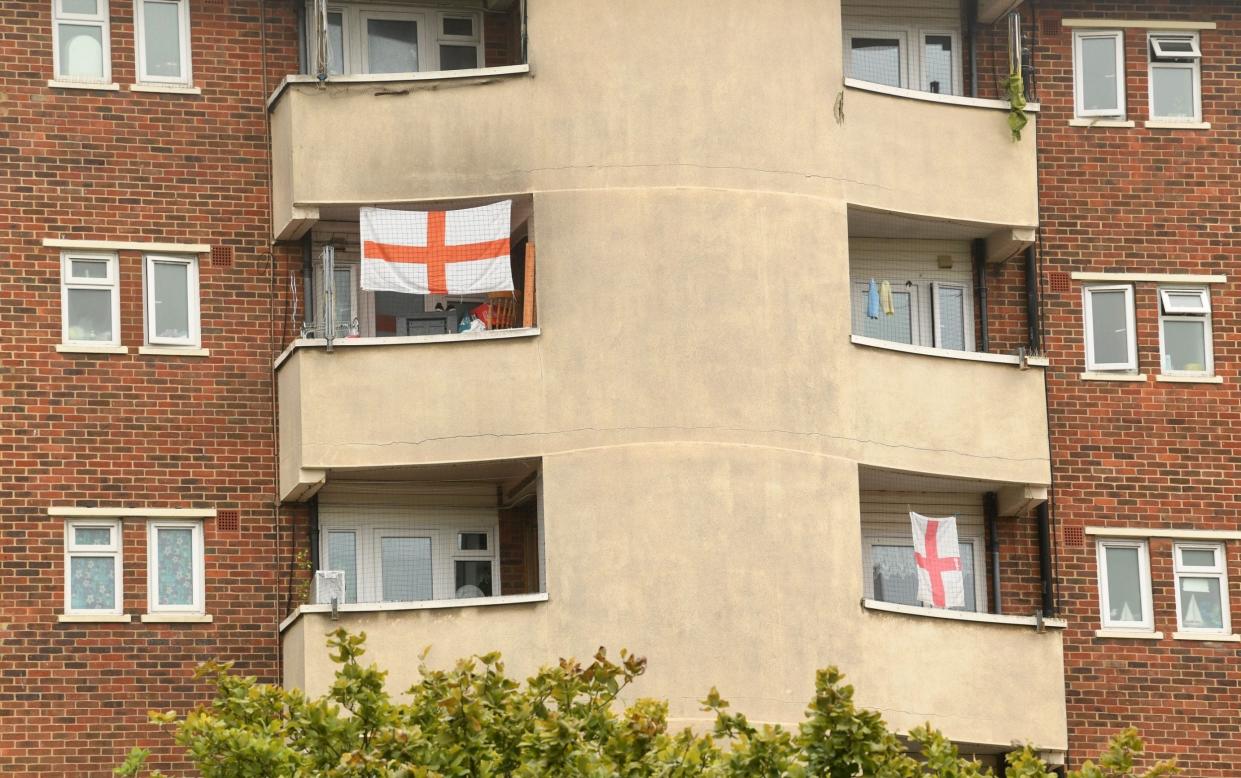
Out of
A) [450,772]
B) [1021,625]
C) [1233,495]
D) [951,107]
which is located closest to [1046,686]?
[1021,625]

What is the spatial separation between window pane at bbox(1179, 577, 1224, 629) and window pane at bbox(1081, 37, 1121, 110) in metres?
6.11

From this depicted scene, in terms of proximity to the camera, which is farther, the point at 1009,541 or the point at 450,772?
the point at 1009,541

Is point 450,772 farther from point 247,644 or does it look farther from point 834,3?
point 834,3

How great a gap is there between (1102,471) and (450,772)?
12.5m

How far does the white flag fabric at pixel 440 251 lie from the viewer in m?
44.5

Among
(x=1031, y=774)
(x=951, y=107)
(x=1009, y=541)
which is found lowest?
(x=1031, y=774)

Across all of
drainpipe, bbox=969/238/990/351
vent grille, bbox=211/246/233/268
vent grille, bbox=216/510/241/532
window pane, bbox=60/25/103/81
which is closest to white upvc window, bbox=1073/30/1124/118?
drainpipe, bbox=969/238/990/351

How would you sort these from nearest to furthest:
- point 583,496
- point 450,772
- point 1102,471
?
point 450,772 → point 583,496 → point 1102,471

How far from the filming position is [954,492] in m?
45.9

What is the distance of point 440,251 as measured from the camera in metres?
44.6

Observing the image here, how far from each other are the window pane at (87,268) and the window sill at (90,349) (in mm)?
879

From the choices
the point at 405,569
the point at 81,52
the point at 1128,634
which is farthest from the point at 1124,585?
the point at 81,52

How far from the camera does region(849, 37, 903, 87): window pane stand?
4688cm

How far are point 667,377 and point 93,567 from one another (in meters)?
7.07
